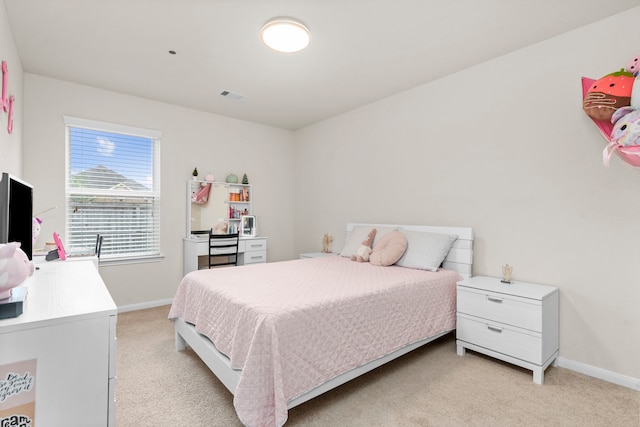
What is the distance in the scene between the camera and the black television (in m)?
1.61

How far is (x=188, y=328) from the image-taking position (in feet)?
7.85

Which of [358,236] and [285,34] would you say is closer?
[285,34]

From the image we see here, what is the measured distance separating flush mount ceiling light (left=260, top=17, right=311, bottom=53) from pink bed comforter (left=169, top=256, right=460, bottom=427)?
1830 mm

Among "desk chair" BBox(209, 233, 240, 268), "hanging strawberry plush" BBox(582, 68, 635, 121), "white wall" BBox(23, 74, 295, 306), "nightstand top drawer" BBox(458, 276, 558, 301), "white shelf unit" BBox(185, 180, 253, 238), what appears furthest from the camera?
"white shelf unit" BBox(185, 180, 253, 238)

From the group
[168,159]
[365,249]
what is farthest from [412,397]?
[168,159]

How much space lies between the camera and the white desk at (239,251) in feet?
13.0

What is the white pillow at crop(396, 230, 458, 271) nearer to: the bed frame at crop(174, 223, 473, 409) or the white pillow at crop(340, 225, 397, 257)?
the bed frame at crop(174, 223, 473, 409)

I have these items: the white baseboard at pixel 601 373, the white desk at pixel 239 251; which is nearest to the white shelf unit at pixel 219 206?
the white desk at pixel 239 251

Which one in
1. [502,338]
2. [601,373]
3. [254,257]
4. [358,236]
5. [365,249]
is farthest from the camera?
[254,257]

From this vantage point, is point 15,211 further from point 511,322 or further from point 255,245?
point 511,322

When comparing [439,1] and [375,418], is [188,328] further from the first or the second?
[439,1]

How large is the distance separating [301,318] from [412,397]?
0.96 m

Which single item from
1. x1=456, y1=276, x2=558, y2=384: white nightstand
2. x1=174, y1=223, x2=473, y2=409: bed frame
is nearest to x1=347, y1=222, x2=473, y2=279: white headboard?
x1=174, y1=223, x2=473, y2=409: bed frame

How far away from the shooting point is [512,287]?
247 centimetres
